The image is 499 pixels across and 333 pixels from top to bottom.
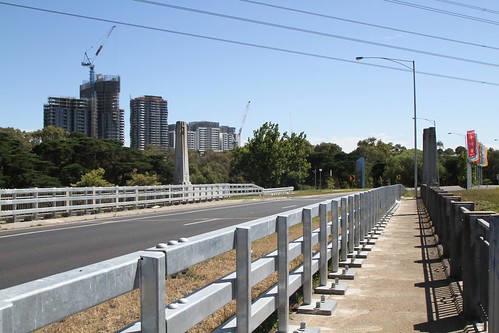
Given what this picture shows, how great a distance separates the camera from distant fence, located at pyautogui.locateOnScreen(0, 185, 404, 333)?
2127 mm

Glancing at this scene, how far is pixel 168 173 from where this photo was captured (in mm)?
79438

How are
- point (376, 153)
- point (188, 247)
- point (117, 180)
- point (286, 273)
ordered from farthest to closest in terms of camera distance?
point (376, 153), point (117, 180), point (286, 273), point (188, 247)

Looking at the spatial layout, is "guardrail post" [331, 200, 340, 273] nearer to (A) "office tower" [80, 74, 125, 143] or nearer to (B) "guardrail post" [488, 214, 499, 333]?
(B) "guardrail post" [488, 214, 499, 333]

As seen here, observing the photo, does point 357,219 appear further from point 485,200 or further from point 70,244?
point 485,200

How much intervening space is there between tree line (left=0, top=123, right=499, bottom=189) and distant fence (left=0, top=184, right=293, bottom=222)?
74.7 feet

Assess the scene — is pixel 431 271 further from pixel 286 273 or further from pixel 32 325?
pixel 32 325

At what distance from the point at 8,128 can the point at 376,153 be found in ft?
310

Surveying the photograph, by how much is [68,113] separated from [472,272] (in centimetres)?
16412

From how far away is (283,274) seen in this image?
552cm

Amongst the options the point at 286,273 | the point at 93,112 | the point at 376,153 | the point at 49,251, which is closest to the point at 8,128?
the point at 93,112

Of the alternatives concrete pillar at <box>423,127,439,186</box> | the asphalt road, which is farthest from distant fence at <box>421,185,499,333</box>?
concrete pillar at <box>423,127,439,186</box>

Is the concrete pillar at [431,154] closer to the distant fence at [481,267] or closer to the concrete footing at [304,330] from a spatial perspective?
the distant fence at [481,267]

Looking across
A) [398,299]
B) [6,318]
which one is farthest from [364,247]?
[6,318]

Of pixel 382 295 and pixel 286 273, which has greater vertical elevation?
pixel 286 273
